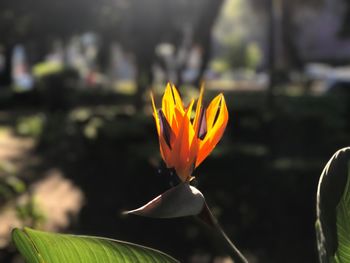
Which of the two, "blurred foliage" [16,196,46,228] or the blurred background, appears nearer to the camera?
the blurred background

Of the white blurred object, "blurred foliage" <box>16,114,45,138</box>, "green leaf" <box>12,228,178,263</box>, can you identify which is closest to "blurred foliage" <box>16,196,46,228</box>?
"green leaf" <box>12,228,178,263</box>

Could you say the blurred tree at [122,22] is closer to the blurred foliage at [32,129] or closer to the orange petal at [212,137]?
the blurred foliage at [32,129]

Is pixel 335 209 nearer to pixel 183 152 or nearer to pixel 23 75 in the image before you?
pixel 183 152

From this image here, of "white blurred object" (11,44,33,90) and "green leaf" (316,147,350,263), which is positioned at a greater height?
"green leaf" (316,147,350,263)

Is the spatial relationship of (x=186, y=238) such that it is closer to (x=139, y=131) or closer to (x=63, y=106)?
(x=139, y=131)

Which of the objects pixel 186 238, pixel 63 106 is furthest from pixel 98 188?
pixel 63 106

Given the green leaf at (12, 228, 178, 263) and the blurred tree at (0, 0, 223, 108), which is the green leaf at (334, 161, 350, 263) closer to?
the green leaf at (12, 228, 178, 263)

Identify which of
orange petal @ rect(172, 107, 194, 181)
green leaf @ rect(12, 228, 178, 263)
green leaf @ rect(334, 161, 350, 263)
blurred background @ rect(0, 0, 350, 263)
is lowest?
blurred background @ rect(0, 0, 350, 263)
